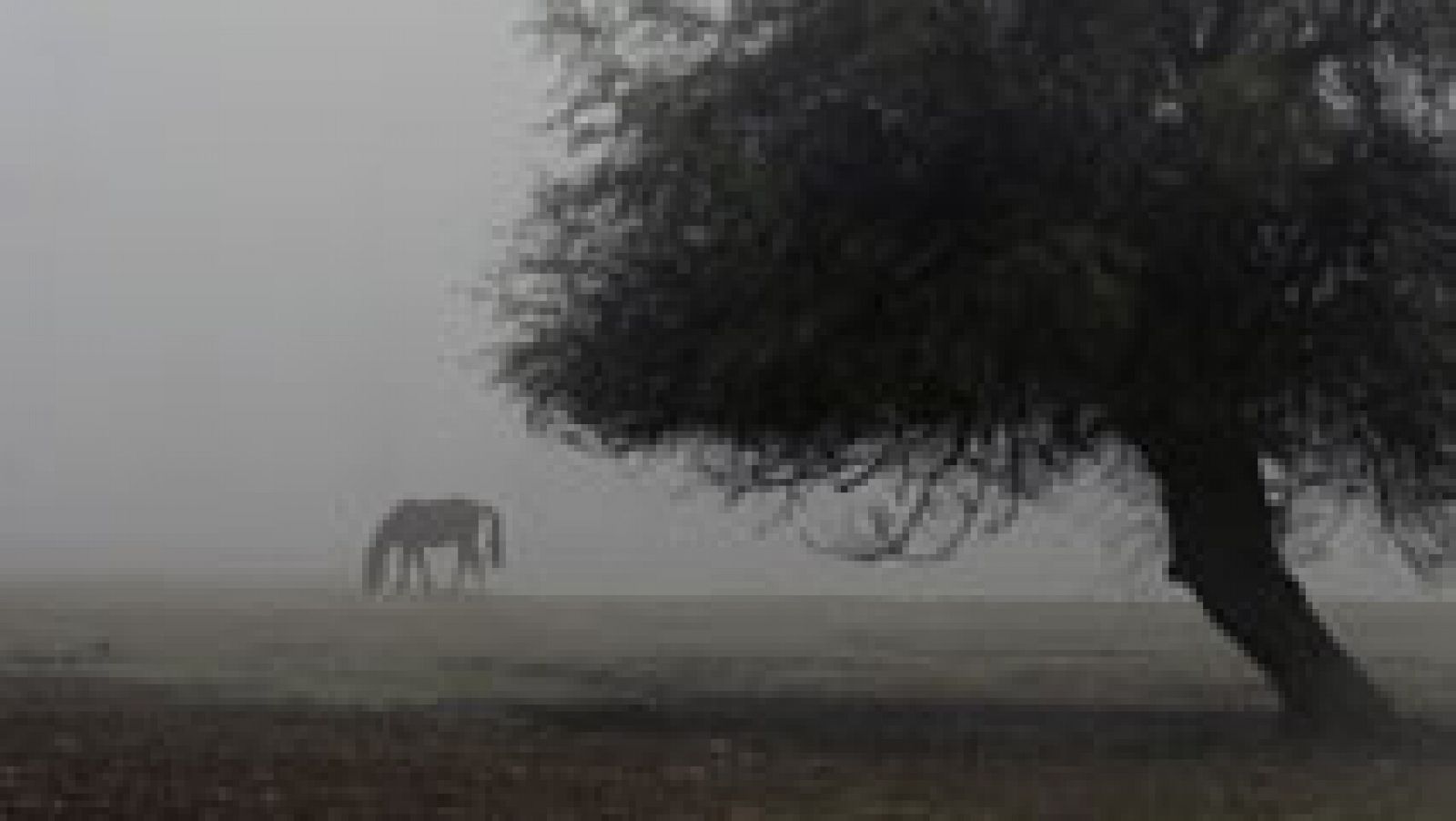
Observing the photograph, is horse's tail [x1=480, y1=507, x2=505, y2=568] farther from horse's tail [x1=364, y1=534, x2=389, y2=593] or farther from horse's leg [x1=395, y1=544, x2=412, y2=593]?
horse's tail [x1=364, y1=534, x2=389, y2=593]

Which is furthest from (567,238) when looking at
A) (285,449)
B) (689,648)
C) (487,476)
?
(285,449)

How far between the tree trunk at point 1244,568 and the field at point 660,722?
92cm

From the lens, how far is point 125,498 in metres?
132

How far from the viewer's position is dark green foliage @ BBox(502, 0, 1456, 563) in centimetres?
2700

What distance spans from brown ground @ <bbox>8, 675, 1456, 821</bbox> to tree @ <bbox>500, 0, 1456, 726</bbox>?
109 inches

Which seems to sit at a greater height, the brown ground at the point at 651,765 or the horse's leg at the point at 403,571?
the horse's leg at the point at 403,571

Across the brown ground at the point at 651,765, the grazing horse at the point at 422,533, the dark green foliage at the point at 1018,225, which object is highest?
the dark green foliage at the point at 1018,225

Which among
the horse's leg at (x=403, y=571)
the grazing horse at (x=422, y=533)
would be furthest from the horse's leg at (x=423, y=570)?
the horse's leg at (x=403, y=571)

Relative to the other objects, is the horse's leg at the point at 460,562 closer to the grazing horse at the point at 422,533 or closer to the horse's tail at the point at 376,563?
the grazing horse at the point at 422,533

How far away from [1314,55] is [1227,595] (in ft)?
20.3

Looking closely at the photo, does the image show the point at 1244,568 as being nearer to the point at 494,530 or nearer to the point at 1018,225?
the point at 1018,225

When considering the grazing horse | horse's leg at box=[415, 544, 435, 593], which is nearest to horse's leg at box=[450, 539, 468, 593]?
the grazing horse

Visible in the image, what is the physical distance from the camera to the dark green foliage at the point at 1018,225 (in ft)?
88.6

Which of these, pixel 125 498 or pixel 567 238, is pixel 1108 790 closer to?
pixel 567 238
